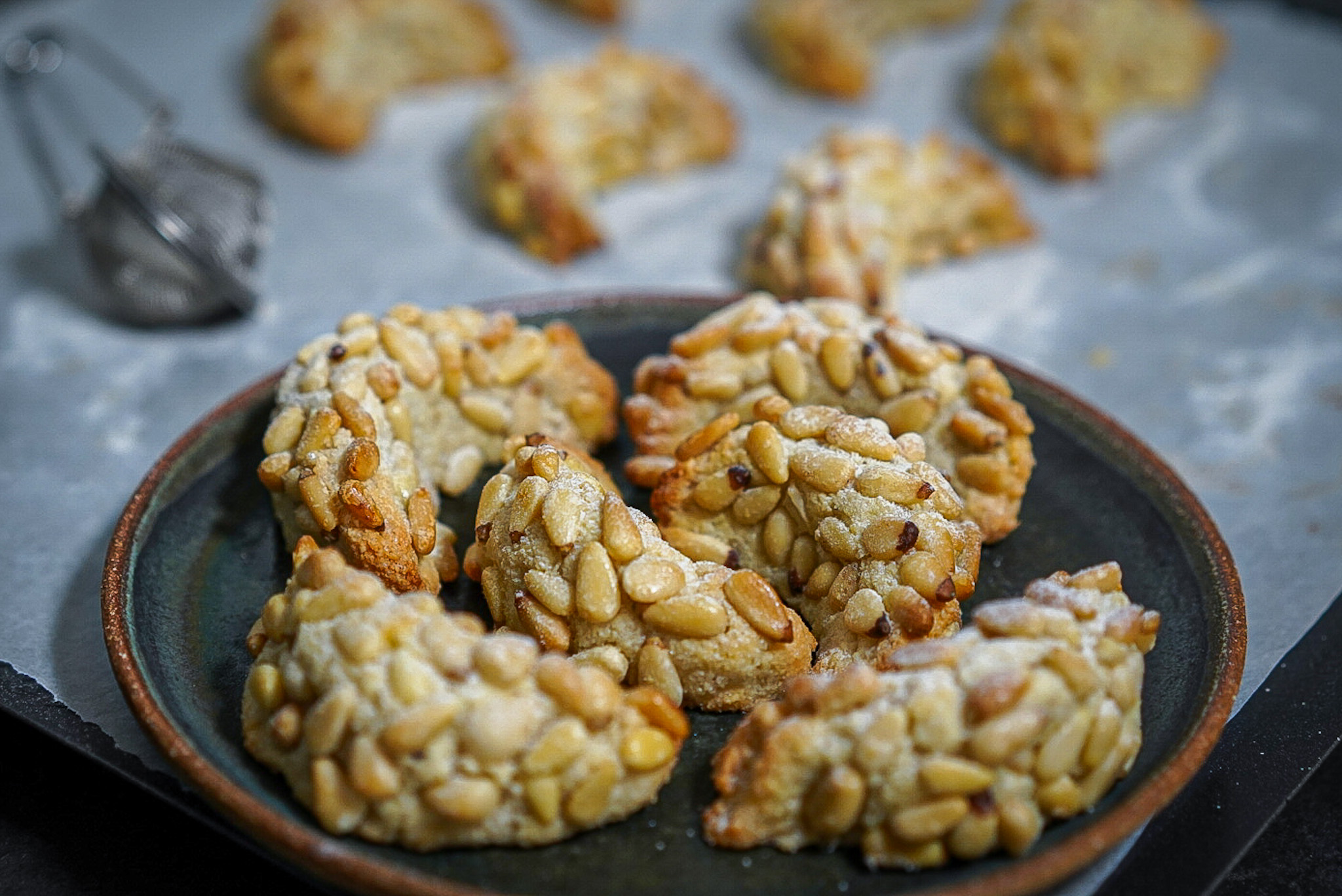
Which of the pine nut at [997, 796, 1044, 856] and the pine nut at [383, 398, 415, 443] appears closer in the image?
the pine nut at [997, 796, 1044, 856]

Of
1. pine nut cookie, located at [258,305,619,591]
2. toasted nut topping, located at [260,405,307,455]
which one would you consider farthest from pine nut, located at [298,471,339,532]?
toasted nut topping, located at [260,405,307,455]

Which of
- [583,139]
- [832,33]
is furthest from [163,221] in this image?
[832,33]

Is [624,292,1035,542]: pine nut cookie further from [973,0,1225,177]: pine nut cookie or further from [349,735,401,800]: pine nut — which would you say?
[973,0,1225,177]: pine nut cookie

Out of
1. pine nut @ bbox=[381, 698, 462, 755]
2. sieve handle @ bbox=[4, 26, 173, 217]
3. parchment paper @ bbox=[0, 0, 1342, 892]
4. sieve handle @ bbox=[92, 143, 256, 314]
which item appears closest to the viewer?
pine nut @ bbox=[381, 698, 462, 755]

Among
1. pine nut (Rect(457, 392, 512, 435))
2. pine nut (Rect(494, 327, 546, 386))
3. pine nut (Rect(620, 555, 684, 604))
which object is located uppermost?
pine nut (Rect(620, 555, 684, 604))

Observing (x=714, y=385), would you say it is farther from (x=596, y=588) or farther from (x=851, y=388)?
(x=596, y=588)

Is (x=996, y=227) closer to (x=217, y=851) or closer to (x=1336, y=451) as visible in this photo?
(x=1336, y=451)

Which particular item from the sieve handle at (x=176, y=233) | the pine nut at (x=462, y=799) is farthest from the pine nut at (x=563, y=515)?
the sieve handle at (x=176, y=233)

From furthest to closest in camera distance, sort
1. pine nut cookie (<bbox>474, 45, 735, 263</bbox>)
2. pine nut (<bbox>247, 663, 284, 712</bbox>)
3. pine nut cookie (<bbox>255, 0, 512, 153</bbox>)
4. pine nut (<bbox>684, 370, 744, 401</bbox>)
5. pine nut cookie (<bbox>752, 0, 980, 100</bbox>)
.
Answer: pine nut cookie (<bbox>752, 0, 980, 100</bbox>), pine nut cookie (<bbox>255, 0, 512, 153</bbox>), pine nut cookie (<bbox>474, 45, 735, 263</bbox>), pine nut (<bbox>684, 370, 744, 401</bbox>), pine nut (<bbox>247, 663, 284, 712</bbox>)
